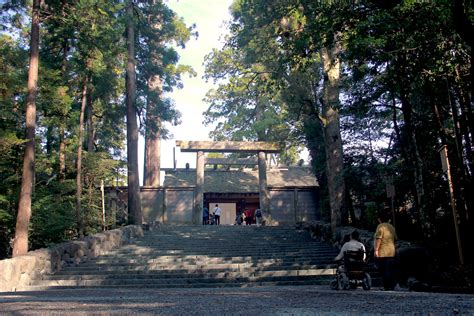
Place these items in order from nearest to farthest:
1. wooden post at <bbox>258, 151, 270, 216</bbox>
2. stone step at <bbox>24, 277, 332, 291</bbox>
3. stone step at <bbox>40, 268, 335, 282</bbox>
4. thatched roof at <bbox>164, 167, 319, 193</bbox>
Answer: stone step at <bbox>24, 277, 332, 291</bbox>
stone step at <bbox>40, 268, 335, 282</bbox>
wooden post at <bbox>258, 151, 270, 216</bbox>
thatched roof at <bbox>164, 167, 319, 193</bbox>

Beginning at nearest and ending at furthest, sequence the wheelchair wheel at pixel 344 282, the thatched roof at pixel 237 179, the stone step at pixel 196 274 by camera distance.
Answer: the wheelchair wheel at pixel 344 282
the stone step at pixel 196 274
the thatched roof at pixel 237 179

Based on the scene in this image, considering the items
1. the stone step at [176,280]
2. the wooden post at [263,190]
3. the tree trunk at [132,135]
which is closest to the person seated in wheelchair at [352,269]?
the stone step at [176,280]

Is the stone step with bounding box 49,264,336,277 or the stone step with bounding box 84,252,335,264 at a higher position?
the stone step with bounding box 84,252,335,264

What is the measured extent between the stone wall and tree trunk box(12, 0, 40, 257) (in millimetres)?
392

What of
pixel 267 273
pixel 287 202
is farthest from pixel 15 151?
pixel 287 202

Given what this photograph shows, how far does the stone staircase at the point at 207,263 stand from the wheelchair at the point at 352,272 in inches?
76.8

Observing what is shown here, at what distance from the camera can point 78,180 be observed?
12695 millimetres

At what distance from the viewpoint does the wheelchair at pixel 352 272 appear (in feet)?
22.9

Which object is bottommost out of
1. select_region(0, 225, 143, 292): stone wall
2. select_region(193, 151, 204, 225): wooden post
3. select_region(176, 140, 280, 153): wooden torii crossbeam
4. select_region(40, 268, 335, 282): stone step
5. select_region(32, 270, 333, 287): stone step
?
select_region(32, 270, 333, 287): stone step

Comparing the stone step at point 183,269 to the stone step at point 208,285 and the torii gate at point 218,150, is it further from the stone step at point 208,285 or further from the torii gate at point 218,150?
the torii gate at point 218,150

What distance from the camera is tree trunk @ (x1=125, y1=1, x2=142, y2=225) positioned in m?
17.4

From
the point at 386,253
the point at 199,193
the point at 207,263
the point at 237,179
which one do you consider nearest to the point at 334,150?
the point at 207,263

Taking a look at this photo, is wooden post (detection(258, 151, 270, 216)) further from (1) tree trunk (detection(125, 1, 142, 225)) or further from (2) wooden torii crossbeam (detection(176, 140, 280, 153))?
(1) tree trunk (detection(125, 1, 142, 225))

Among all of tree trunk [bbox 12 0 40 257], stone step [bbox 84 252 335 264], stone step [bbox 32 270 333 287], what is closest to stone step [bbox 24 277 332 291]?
stone step [bbox 32 270 333 287]
